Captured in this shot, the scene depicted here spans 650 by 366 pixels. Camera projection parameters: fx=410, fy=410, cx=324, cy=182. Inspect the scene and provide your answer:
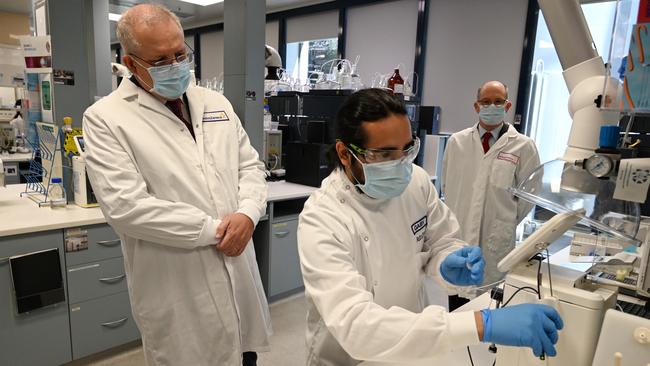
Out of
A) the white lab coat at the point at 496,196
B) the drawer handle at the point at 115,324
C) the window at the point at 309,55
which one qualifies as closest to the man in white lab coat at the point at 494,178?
the white lab coat at the point at 496,196

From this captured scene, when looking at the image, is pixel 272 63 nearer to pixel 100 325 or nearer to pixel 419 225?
pixel 100 325

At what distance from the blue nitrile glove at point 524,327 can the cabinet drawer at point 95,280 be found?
203 cm

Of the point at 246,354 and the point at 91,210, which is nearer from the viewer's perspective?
the point at 246,354

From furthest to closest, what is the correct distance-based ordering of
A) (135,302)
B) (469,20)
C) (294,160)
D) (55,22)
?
(469,20), (294,160), (55,22), (135,302)

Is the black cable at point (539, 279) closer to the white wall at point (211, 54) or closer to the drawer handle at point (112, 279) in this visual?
the drawer handle at point (112, 279)

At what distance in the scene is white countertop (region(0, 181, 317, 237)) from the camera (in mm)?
1919

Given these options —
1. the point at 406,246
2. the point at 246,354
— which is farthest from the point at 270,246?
the point at 406,246

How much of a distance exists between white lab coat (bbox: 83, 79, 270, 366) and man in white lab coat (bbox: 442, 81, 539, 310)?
1431 mm

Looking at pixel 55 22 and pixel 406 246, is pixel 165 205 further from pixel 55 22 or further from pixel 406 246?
pixel 55 22

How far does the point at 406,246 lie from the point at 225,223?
2.22 ft

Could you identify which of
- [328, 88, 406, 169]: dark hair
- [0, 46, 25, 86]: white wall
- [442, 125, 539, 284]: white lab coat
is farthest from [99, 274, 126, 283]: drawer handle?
[0, 46, 25, 86]: white wall

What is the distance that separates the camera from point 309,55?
623cm

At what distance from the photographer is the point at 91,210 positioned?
90.0 inches

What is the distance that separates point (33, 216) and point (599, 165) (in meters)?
2.42
